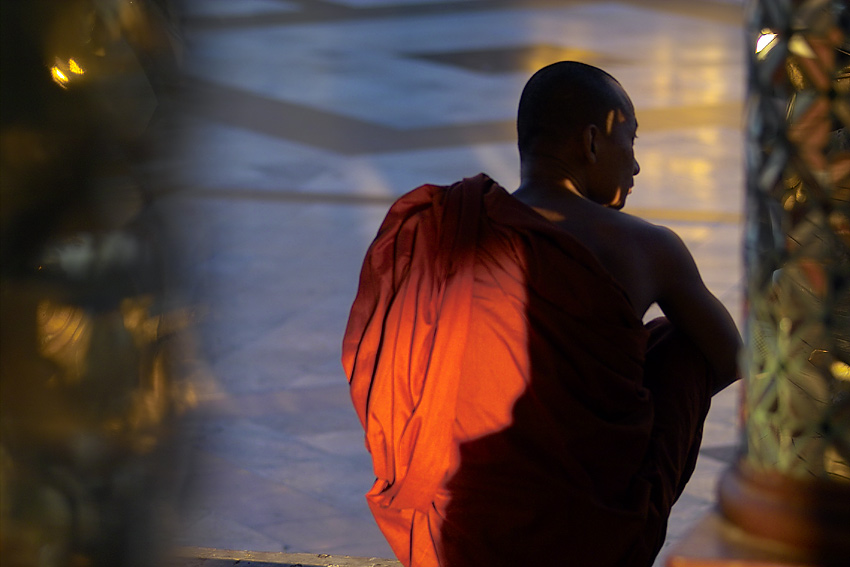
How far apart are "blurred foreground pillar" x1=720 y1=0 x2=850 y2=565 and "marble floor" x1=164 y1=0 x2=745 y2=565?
38 cm

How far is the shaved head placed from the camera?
189 centimetres

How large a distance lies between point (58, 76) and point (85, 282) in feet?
0.38

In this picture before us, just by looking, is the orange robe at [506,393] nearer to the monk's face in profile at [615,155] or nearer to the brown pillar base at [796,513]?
the monk's face in profile at [615,155]

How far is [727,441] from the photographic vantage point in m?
2.82

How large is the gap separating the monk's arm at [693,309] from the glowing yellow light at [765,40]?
1.15 meters

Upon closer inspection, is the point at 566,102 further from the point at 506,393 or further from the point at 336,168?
the point at 336,168

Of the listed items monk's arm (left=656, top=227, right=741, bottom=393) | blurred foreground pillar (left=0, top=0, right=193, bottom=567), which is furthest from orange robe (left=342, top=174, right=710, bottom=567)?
blurred foreground pillar (left=0, top=0, right=193, bottom=567)

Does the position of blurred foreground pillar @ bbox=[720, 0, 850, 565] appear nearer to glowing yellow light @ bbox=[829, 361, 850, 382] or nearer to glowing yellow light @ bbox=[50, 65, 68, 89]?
glowing yellow light @ bbox=[829, 361, 850, 382]

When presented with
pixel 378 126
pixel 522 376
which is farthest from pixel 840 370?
pixel 378 126

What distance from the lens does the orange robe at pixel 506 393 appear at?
5.47 ft

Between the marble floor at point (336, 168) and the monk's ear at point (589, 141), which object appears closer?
the monk's ear at point (589, 141)

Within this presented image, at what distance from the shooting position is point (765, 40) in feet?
2.36

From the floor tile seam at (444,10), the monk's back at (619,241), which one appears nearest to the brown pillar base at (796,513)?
the monk's back at (619,241)

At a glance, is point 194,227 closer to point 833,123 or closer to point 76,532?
point 76,532
